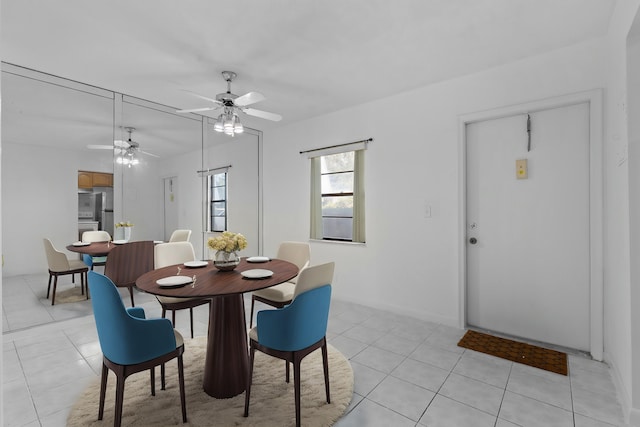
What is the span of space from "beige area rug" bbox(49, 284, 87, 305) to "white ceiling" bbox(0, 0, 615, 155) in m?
1.98

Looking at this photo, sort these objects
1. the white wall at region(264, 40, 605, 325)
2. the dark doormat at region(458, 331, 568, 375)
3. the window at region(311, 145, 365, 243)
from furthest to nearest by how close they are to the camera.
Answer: the window at region(311, 145, 365, 243), the white wall at region(264, 40, 605, 325), the dark doormat at region(458, 331, 568, 375)

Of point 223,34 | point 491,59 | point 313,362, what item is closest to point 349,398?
point 313,362

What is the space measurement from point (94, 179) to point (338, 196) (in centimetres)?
282

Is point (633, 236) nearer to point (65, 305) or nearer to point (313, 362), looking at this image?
point (313, 362)

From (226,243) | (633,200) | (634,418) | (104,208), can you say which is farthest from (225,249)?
(634,418)

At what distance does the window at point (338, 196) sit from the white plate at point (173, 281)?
2439 millimetres

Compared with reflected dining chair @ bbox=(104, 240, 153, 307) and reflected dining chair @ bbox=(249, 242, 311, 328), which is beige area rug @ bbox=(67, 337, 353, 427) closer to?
reflected dining chair @ bbox=(249, 242, 311, 328)

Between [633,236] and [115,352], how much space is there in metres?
3.06

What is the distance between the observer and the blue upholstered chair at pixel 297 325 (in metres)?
1.92

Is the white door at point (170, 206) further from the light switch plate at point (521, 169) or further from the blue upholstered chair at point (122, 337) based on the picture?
the light switch plate at point (521, 169)

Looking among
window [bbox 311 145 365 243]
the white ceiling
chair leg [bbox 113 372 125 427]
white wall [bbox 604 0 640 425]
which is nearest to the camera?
chair leg [bbox 113 372 125 427]

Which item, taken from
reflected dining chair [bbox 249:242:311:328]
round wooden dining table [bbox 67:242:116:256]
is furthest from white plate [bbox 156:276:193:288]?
round wooden dining table [bbox 67:242:116:256]

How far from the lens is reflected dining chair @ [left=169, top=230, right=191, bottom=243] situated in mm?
4227

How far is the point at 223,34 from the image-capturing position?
8.54ft
